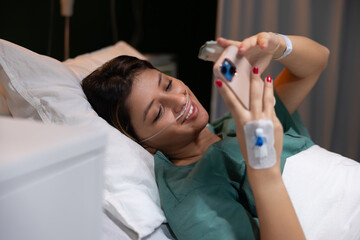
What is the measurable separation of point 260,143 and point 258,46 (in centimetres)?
32

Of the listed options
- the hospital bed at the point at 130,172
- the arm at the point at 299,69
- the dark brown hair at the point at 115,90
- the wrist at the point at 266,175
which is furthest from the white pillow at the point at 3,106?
the arm at the point at 299,69

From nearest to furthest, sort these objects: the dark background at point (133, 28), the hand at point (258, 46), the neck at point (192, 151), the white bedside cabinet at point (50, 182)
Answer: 1. the white bedside cabinet at point (50, 182)
2. the hand at point (258, 46)
3. the neck at point (192, 151)
4. the dark background at point (133, 28)

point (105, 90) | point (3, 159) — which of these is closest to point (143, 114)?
point (105, 90)

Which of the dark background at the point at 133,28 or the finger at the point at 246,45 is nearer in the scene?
the finger at the point at 246,45

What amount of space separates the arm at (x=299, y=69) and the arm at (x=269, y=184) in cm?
53

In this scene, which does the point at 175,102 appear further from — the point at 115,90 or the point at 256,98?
the point at 256,98

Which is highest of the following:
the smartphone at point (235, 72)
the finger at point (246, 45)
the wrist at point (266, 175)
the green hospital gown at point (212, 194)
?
the finger at point (246, 45)

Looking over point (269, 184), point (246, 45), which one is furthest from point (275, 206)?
point (246, 45)

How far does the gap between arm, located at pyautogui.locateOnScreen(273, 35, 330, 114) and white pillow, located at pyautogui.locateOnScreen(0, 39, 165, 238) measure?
617 millimetres

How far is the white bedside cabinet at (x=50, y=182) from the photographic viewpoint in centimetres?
46

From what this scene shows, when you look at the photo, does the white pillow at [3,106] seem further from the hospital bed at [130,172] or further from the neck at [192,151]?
the neck at [192,151]

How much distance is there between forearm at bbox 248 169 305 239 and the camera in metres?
0.93

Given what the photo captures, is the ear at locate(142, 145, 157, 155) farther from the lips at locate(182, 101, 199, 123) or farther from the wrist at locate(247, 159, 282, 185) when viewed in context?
the wrist at locate(247, 159, 282, 185)

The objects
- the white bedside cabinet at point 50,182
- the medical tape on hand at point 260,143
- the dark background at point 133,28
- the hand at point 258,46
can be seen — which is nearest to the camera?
the white bedside cabinet at point 50,182
